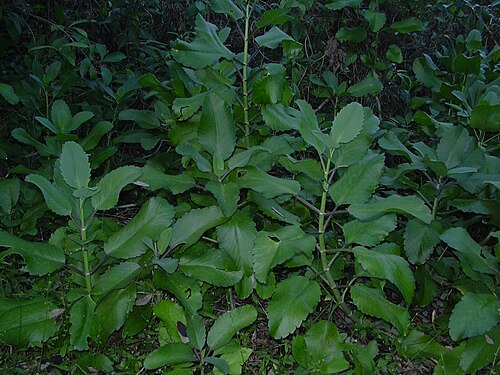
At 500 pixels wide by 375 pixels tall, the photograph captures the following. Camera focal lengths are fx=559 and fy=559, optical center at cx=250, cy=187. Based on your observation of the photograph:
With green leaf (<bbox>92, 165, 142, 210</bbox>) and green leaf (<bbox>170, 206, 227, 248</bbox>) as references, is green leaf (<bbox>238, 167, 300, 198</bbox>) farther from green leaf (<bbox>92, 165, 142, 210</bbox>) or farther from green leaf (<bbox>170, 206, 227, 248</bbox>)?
green leaf (<bbox>92, 165, 142, 210</bbox>)

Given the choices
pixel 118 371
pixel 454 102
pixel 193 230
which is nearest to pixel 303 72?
pixel 454 102

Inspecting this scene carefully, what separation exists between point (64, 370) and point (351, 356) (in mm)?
906

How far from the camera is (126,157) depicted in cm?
304

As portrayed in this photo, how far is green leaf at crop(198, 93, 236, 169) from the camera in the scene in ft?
5.97

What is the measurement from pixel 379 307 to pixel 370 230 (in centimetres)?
24

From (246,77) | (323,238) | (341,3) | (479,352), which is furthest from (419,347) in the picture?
(341,3)

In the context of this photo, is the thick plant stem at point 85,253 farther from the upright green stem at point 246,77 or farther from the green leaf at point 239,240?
the upright green stem at point 246,77

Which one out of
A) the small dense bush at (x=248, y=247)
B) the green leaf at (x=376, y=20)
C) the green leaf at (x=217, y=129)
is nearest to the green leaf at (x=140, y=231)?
the small dense bush at (x=248, y=247)

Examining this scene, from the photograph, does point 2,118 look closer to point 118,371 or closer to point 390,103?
point 118,371

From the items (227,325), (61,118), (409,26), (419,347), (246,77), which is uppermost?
(246,77)

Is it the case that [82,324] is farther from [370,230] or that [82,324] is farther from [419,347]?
[419,347]

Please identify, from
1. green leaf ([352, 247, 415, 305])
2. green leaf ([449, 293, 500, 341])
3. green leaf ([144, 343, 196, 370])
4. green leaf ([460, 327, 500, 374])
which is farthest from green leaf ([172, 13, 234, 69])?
green leaf ([460, 327, 500, 374])

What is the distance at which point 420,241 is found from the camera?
6.36ft

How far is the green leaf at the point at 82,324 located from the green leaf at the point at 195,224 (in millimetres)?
307
